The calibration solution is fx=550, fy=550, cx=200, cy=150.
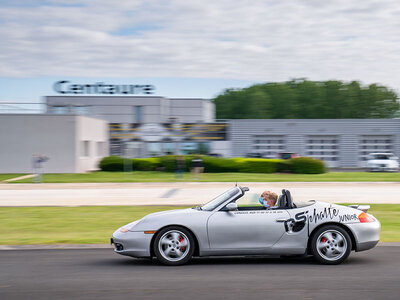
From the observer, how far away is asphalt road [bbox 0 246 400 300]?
603 centimetres

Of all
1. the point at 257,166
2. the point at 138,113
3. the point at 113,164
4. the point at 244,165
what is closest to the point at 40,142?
the point at 113,164

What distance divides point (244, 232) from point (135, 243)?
1.52 metres

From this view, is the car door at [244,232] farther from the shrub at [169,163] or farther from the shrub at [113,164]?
the shrub at [113,164]

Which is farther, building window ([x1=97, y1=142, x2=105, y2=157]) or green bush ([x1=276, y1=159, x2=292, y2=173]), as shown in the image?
building window ([x1=97, y1=142, x2=105, y2=157])

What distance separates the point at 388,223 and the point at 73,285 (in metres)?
8.65

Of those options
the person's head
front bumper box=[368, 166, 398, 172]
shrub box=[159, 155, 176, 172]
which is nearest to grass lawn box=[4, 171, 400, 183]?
shrub box=[159, 155, 176, 172]

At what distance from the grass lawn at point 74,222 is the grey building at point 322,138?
1334 inches

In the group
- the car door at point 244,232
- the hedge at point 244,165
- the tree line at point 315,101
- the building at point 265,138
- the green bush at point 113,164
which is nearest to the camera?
the car door at point 244,232

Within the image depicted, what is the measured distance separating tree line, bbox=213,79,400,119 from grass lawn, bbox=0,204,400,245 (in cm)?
7979

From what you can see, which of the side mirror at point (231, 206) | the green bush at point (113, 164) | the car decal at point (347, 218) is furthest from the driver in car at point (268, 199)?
the green bush at point (113, 164)

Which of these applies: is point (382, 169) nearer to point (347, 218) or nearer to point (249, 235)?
point (347, 218)

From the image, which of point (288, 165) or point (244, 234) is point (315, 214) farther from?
point (288, 165)

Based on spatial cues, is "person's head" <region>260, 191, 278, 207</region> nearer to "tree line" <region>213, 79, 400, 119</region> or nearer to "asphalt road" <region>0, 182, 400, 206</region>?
"asphalt road" <region>0, 182, 400, 206</region>

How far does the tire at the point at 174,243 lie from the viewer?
7613 millimetres
